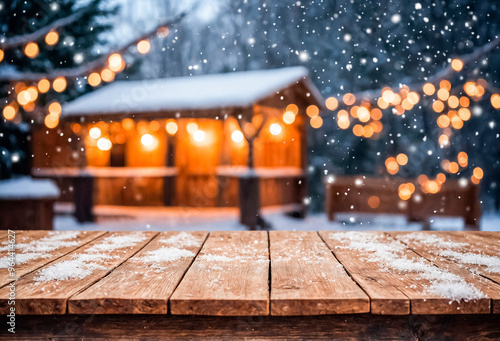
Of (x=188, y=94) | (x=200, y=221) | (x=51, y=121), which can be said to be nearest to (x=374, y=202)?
(x=200, y=221)

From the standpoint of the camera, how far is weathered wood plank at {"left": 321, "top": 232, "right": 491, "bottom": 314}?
1.49m

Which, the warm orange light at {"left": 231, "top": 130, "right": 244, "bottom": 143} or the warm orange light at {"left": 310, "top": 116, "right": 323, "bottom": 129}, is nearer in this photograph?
the warm orange light at {"left": 231, "top": 130, "right": 244, "bottom": 143}

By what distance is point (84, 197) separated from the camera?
11070mm

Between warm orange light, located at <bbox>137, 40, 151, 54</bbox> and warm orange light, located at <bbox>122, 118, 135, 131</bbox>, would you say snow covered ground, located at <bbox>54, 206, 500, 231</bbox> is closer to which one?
warm orange light, located at <bbox>122, 118, 135, 131</bbox>

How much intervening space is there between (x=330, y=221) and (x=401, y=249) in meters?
8.92

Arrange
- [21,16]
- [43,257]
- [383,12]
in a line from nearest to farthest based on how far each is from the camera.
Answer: [43,257], [21,16], [383,12]

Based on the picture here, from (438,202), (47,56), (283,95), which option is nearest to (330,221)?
(438,202)

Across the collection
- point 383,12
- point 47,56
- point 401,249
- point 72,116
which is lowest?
point 401,249

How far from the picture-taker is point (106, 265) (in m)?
1.91

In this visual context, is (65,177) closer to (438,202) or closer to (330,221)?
(330,221)

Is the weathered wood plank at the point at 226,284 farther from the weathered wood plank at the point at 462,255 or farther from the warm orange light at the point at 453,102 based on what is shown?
the warm orange light at the point at 453,102

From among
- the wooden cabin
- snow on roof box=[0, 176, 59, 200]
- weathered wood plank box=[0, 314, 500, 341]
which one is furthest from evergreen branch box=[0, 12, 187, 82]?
weathered wood plank box=[0, 314, 500, 341]

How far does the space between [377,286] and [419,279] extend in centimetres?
21

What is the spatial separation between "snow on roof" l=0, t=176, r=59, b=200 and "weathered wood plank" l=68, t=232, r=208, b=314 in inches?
205
